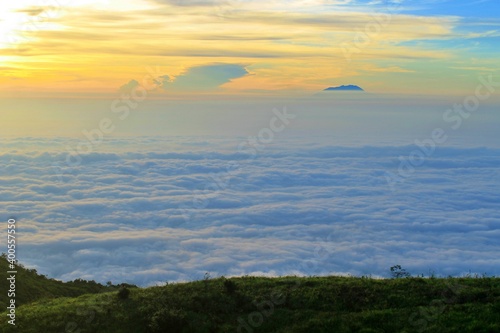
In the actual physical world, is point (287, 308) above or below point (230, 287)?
below

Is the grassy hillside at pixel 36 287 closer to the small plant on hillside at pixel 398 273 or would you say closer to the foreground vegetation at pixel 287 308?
the foreground vegetation at pixel 287 308

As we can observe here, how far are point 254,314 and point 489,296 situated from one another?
984 centimetres

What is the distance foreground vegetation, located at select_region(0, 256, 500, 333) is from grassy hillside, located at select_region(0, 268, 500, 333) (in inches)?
1.5

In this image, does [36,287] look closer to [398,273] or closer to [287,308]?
[287,308]

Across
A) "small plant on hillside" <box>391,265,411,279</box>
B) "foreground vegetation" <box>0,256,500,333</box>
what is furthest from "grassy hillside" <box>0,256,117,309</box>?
"small plant on hillside" <box>391,265,411,279</box>

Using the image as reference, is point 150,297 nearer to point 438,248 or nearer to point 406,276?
point 406,276

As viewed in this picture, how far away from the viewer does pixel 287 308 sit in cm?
2350

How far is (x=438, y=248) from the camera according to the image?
165 m

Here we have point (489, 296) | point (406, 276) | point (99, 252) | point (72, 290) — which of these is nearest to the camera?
point (489, 296)

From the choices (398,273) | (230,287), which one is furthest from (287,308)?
(398,273)

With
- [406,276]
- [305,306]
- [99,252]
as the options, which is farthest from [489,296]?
[99,252]

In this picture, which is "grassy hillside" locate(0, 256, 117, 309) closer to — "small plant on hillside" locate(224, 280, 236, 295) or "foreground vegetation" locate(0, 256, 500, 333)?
"foreground vegetation" locate(0, 256, 500, 333)

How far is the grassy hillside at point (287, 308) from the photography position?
21.1 meters

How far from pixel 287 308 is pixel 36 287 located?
18715mm
